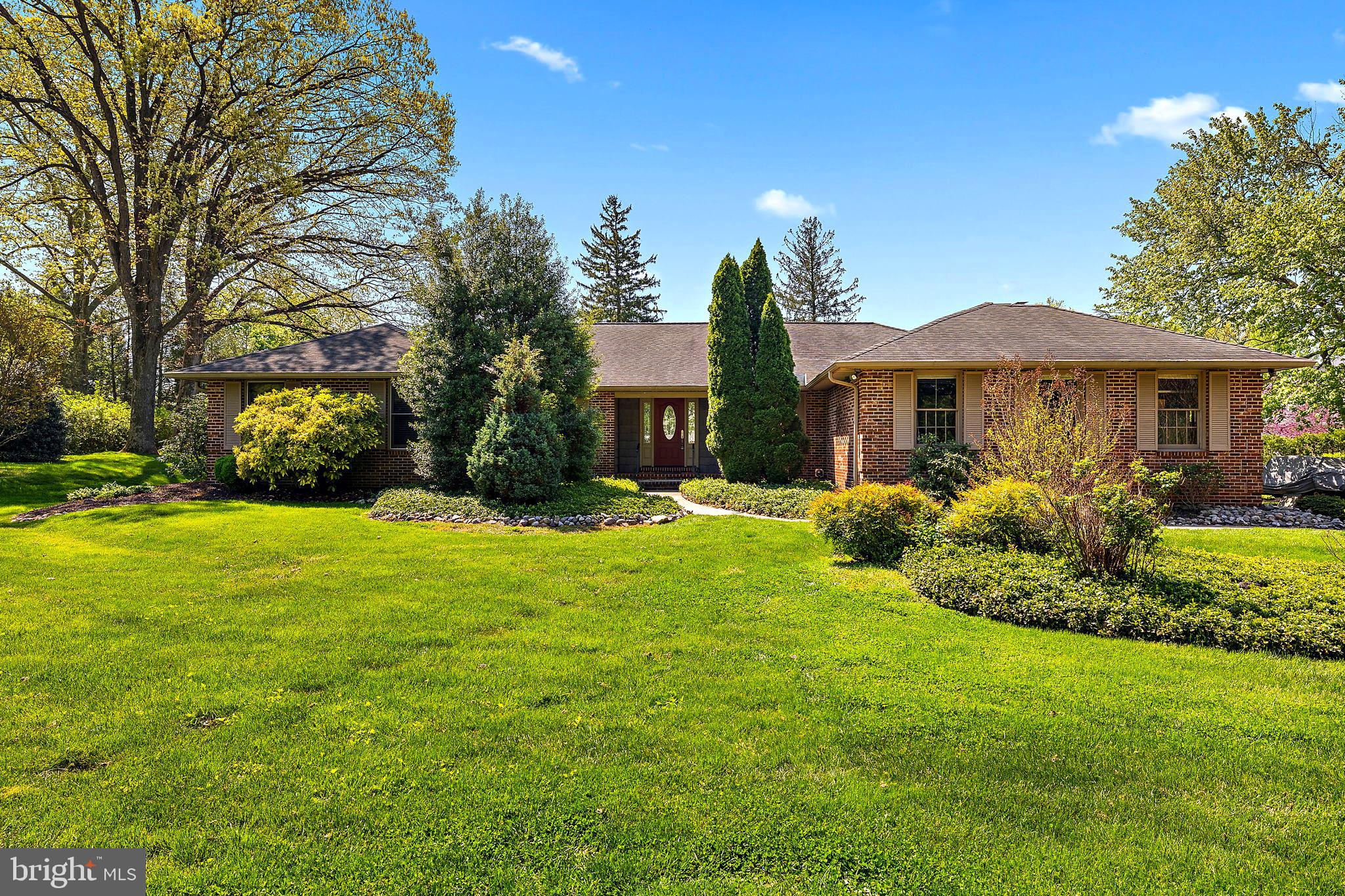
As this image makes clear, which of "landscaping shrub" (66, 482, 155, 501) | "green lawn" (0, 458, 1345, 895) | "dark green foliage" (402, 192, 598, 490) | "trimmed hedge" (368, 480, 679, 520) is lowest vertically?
"green lawn" (0, 458, 1345, 895)

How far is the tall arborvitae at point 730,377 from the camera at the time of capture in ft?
48.0

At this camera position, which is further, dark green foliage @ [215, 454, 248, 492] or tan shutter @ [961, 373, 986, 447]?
dark green foliage @ [215, 454, 248, 492]

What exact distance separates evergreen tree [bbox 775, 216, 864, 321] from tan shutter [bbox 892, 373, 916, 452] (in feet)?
95.6

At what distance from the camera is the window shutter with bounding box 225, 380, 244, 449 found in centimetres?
1472

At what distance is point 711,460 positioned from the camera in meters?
17.8

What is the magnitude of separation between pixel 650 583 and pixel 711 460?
1116cm

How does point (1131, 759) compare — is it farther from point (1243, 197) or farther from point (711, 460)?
point (1243, 197)

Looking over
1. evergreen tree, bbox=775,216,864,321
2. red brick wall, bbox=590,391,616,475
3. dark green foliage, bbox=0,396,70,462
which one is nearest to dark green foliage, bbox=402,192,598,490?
red brick wall, bbox=590,391,616,475

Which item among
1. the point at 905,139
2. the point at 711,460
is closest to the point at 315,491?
the point at 711,460

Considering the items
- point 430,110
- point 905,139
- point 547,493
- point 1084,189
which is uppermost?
point 430,110

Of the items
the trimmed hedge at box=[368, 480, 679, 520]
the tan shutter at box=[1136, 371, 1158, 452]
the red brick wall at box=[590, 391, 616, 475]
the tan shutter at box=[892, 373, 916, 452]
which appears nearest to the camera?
the trimmed hedge at box=[368, 480, 679, 520]

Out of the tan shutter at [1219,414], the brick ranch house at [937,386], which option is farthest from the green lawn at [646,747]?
the tan shutter at [1219,414]

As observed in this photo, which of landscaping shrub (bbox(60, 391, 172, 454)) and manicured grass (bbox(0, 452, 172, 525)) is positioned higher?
landscaping shrub (bbox(60, 391, 172, 454))

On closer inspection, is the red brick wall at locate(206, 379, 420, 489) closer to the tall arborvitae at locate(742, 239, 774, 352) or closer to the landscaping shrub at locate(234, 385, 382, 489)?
the landscaping shrub at locate(234, 385, 382, 489)
